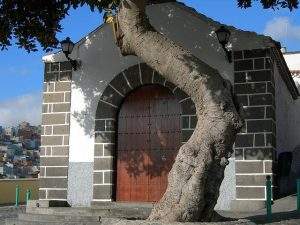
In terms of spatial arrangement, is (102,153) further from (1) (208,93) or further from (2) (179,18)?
(1) (208,93)

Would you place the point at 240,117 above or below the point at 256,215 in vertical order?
above

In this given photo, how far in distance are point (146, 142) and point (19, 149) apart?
38.7 meters

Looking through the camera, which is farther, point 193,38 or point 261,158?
point 193,38

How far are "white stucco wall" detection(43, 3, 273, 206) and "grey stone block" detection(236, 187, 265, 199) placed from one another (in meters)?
2.68

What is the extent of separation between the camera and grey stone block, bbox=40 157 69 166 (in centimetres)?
1259

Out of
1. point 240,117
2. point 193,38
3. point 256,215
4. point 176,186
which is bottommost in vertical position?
point 256,215

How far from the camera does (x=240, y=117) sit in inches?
224

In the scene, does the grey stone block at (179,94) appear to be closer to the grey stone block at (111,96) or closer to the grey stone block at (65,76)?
the grey stone block at (111,96)

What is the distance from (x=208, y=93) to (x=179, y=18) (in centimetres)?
682

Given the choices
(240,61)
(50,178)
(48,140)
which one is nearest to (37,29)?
(48,140)

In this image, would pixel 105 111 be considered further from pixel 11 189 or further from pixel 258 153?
pixel 11 189

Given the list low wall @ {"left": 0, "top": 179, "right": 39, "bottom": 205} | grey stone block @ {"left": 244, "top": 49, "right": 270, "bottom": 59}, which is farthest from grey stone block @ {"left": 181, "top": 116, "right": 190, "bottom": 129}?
low wall @ {"left": 0, "top": 179, "right": 39, "bottom": 205}

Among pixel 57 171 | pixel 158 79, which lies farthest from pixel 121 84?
pixel 57 171

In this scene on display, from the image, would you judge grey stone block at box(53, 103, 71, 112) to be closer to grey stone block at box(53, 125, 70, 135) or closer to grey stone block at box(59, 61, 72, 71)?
grey stone block at box(53, 125, 70, 135)
